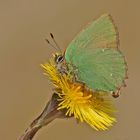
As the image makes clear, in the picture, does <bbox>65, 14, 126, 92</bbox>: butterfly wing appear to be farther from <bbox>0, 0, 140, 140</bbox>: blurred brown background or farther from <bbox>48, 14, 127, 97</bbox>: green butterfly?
<bbox>0, 0, 140, 140</bbox>: blurred brown background

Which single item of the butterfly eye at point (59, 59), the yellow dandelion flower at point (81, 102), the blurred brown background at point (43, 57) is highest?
the butterfly eye at point (59, 59)

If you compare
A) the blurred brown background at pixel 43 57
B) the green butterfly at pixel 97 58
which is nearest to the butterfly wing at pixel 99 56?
the green butterfly at pixel 97 58

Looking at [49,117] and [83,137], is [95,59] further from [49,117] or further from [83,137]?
[83,137]

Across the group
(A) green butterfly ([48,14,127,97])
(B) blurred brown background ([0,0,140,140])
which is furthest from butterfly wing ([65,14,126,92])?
(B) blurred brown background ([0,0,140,140])

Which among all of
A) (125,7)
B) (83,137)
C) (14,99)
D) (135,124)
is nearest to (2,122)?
(14,99)

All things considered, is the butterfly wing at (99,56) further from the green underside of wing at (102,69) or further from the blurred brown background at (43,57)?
the blurred brown background at (43,57)

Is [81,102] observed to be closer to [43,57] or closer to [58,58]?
[58,58]
